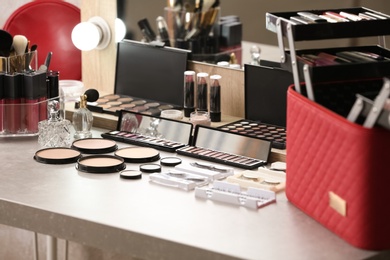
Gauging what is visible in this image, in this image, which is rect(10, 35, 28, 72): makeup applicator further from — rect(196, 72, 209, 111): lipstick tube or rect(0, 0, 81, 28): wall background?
rect(0, 0, 81, 28): wall background

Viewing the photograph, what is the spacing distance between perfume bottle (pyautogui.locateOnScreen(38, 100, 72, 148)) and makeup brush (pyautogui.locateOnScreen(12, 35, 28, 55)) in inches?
7.4

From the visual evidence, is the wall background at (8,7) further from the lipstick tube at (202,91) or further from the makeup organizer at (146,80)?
the lipstick tube at (202,91)

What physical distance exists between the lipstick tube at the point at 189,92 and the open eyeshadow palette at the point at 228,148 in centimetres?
21

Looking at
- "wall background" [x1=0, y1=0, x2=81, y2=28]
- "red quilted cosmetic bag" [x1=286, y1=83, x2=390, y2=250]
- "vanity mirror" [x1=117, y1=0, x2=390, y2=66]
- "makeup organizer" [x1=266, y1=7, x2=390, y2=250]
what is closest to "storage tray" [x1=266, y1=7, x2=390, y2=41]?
"makeup organizer" [x1=266, y1=7, x2=390, y2=250]

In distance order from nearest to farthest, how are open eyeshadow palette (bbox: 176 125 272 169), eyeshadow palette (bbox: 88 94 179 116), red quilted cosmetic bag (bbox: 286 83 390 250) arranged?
red quilted cosmetic bag (bbox: 286 83 390 250) → open eyeshadow palette (bbox: 176 125 272 169) → eyeshadow palette (bbox: 88 94 179 116)

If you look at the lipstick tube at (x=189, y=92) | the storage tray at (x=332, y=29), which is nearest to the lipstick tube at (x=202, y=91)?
the lipstick tube at (x=189, y=92)

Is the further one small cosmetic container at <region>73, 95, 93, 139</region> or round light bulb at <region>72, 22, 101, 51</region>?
round light bulb at <region>72, 22, 101, 51</region>

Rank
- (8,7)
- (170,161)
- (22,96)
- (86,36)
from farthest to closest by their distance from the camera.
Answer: (8,7)
(86,36)
(22,96)
(170,161)

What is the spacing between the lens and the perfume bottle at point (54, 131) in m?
2.69

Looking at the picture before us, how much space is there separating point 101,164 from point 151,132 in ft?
0.94

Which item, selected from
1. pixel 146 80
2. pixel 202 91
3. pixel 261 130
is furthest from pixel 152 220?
pixel 146 80

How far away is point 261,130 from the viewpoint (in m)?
2.69

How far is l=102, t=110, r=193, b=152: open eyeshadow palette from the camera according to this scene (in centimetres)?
270

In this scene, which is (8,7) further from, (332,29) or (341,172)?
(341,172)
